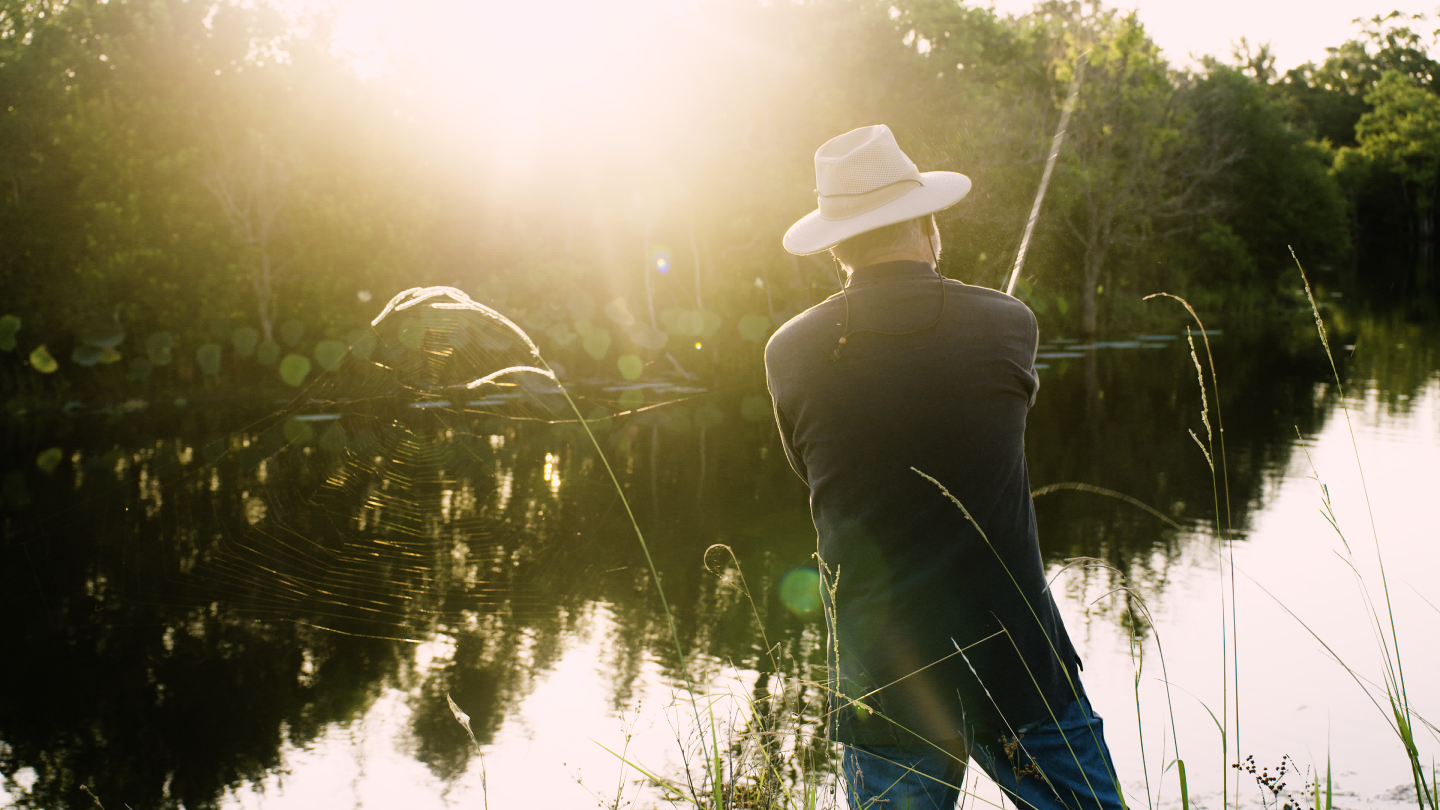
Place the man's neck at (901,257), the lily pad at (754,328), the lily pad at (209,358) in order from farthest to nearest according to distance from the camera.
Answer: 1. the lily pad at (754,328)
2. the lily pad at (209,358)
3. the man's neck at (901,257)

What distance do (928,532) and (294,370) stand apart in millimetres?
15806

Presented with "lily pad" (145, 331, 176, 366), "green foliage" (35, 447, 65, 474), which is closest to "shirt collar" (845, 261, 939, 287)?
"green foliage" (35, 447, 65, 474)

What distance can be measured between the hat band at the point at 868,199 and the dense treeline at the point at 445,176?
11118 mm

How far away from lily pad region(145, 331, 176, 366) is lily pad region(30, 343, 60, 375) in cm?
120

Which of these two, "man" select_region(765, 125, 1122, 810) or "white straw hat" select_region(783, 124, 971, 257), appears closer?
"man" select_region(765, 125, 1122, 810)

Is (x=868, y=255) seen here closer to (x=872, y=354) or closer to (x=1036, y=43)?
(x=872, y=354)

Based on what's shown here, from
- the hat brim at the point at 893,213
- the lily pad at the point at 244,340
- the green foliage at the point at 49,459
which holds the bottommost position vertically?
the green foliage at the point at 49,459

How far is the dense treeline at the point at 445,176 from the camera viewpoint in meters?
16.0

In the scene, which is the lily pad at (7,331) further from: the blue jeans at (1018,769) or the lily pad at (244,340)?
the blue jeans at (1018,769)

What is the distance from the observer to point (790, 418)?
6.57 ft

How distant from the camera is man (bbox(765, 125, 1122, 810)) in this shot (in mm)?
1823

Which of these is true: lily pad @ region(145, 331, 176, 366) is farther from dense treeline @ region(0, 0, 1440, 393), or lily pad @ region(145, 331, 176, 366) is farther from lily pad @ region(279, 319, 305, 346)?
lily pad @ region(279, 319, 305, 346)

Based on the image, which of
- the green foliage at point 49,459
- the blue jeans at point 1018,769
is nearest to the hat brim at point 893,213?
the blue jeans at point 1018,769

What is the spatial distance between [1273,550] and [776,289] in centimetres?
1443
